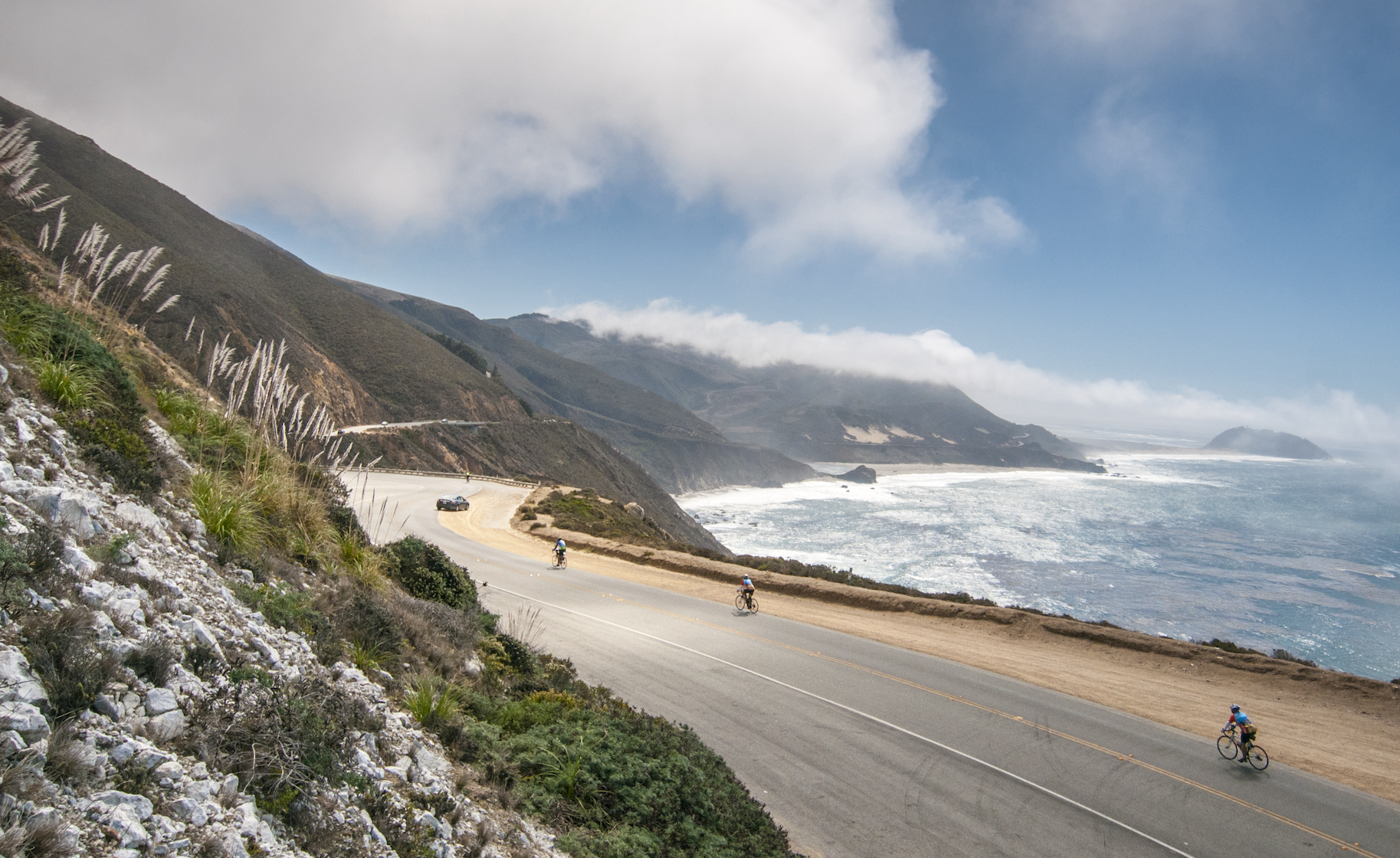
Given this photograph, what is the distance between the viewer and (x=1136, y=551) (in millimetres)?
82938

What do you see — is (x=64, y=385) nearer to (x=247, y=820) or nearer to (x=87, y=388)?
(x=87, y=388)

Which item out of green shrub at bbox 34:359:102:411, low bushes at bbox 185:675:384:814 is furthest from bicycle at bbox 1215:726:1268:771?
green shrub at bbox 34:359:102:411

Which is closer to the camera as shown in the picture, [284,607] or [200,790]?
[200,790]

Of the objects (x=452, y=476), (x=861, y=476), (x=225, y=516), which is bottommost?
(x=452, y=476)

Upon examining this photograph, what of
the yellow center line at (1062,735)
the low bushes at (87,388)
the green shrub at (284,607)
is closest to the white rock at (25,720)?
the green shrub at (284,607)

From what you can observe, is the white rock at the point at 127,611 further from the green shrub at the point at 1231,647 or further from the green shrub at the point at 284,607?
the green shrub at the point at 1231,647

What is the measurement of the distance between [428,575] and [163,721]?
760 cm

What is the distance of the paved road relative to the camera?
351 inches

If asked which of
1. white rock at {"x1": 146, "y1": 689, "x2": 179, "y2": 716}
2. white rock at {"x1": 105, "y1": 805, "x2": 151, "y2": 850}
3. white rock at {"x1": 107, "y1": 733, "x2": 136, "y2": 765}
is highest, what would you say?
white rock at {"x1": 146, "y1": 689, "x2": 179, "y2": 716}

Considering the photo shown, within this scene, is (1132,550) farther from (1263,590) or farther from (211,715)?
(211,715)

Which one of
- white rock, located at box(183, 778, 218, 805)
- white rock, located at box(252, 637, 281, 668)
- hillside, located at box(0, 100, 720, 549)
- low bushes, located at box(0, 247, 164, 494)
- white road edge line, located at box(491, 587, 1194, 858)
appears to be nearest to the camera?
white rock, located at box(183, 778, 218, 805)

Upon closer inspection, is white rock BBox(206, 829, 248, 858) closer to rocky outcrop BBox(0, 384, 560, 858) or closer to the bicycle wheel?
rocky outcrop BBox(0, 384, 560, 858)

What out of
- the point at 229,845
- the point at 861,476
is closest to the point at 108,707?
the point at 229,845

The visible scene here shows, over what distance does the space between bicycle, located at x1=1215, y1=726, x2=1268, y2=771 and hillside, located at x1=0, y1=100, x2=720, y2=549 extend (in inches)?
2282
